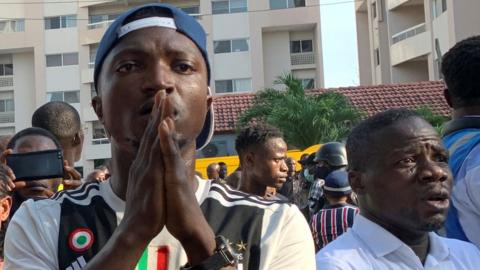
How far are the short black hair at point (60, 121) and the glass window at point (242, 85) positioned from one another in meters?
35.7

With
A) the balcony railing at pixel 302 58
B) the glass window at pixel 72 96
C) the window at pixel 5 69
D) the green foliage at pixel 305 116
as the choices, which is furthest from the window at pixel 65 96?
the green foliage at pixel 305 116

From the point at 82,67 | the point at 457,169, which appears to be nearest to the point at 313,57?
the point at 82,67

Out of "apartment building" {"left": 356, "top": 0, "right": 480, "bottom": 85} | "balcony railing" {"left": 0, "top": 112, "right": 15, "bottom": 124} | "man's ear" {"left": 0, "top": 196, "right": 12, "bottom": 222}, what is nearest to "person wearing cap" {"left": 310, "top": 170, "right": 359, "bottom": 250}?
"man's ear" {"left": 0, "top": 196, "right": 12, "bottom": 222}

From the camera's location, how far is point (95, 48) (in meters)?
43.3

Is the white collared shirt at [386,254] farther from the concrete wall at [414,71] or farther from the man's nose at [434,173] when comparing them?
the concrete wall at [414,71]

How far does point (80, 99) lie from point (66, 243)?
4223cm

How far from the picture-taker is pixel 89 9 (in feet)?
147

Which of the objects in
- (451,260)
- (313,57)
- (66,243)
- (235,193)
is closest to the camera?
(66,243)

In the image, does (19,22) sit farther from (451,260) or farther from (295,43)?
(451,260)

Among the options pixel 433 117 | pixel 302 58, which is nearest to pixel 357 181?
pixel 433 117

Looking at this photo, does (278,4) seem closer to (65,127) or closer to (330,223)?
(330,223)

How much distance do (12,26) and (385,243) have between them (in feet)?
149

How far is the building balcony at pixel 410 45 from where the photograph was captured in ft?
99.5

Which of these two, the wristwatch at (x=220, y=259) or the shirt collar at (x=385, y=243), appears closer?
the wristwatch at (x=220, y=259)
